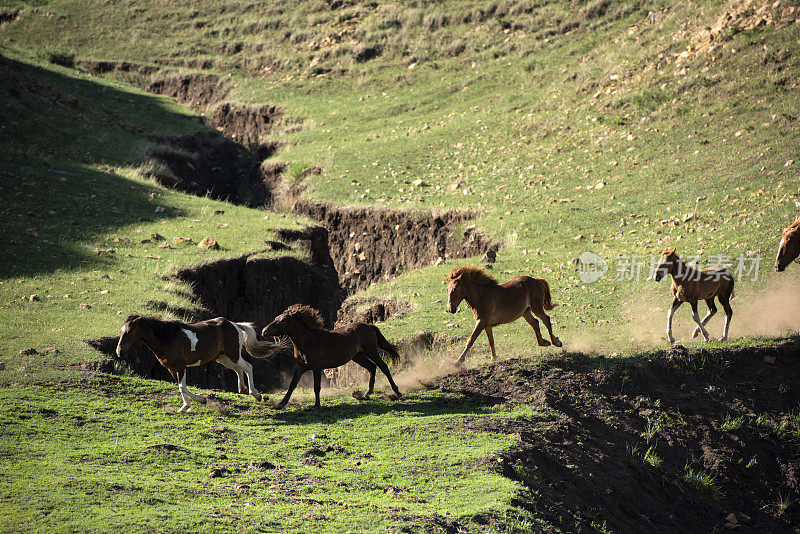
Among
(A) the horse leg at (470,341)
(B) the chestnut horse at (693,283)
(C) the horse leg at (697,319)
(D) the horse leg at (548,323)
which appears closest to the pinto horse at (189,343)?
(A) the horse leg at (470,341)

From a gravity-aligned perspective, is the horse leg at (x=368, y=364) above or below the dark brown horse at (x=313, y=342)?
below

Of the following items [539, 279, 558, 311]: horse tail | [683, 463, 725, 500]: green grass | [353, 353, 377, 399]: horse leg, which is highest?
[539, 279, 558, 311]: horse tail

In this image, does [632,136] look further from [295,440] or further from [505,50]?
[295,440]

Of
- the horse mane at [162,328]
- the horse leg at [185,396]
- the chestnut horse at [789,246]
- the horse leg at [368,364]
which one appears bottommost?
the horse leg at [185,396]

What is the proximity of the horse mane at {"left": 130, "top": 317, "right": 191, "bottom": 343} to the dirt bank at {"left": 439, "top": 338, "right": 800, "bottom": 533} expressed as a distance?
492cm

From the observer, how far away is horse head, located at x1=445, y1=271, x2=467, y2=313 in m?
14.0

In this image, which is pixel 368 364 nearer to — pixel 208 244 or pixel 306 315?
pixel 306 315

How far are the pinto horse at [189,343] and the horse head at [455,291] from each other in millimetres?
3289

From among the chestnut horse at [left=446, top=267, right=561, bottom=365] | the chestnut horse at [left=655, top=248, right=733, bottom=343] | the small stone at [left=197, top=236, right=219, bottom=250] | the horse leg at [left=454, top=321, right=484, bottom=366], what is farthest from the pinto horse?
the small stone at [left=197, top=236, right=219, bottom=250]

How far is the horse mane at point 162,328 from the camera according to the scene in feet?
41.5

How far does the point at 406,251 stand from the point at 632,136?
9.26 m

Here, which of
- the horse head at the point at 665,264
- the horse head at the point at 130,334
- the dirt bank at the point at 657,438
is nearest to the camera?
the dirt bank at the point at 657,438

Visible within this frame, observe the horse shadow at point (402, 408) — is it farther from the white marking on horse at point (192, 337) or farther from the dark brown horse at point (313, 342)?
the white marking on horse at point (192, 337)

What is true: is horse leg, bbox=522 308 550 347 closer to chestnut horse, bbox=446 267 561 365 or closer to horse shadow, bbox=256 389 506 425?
chestnut horse, bbox=446 267 561 365
